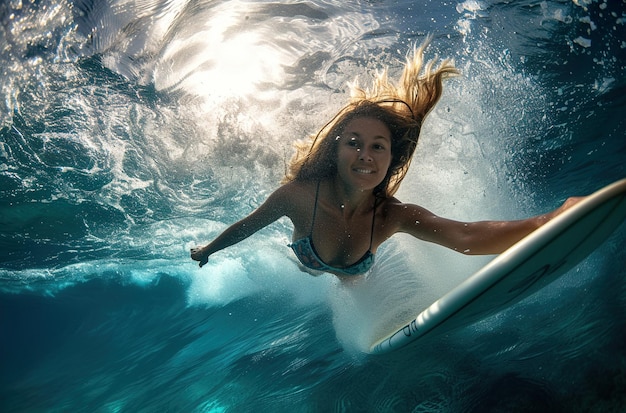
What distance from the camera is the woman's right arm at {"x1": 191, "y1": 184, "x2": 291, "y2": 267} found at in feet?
13.5

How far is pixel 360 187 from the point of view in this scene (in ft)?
11.6

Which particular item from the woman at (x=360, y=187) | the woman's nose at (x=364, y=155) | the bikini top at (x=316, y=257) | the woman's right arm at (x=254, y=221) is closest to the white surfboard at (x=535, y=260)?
the woman at (x=360, y=187)

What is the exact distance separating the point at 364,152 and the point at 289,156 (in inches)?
219

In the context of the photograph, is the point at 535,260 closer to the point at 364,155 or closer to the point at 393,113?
the point at 364,155

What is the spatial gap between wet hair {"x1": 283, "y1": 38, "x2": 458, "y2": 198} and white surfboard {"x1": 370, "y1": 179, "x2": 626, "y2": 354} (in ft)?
5.25

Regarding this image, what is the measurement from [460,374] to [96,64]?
1130 cm

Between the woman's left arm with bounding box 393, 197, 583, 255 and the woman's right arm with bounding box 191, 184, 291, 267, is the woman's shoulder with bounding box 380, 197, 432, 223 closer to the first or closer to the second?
the woman's left arm with bounding box 393, 197, 583, 255

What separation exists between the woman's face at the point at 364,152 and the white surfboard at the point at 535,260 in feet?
4.54

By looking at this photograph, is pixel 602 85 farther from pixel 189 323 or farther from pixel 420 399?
pixel 189 323

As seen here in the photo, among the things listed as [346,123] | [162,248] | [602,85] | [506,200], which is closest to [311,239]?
[346,123]

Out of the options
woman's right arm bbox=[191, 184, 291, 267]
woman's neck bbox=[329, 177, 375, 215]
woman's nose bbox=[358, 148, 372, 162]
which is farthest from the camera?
woman's right arm bbox=[191, 184, 291, 267]

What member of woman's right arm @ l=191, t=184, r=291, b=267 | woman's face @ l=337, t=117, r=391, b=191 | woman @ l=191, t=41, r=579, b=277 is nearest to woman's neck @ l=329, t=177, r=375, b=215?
woman @ l=191, t=41, r=579, b=277

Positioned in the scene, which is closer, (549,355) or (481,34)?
(481,34)

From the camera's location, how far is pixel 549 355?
33.2ft
